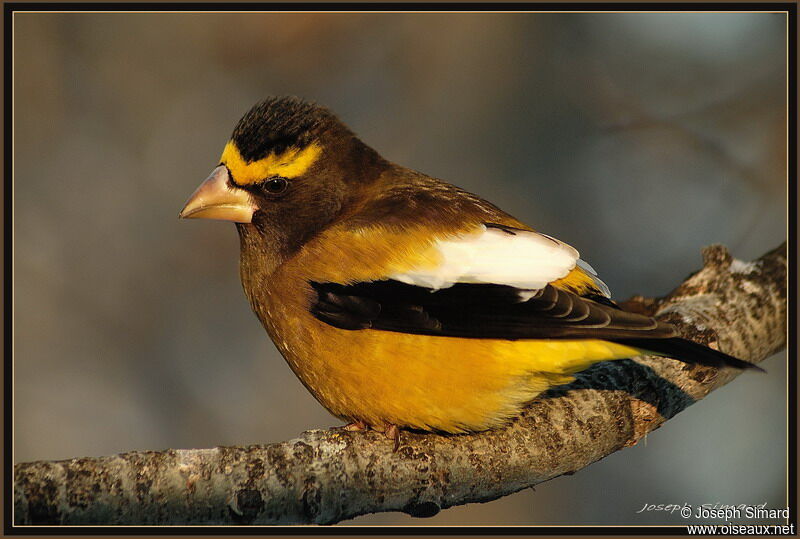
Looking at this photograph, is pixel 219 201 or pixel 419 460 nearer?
pixel 419 460

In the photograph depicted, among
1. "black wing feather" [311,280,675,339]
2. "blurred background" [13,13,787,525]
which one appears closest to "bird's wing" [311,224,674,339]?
"black wing feather" [311,280,675,339]

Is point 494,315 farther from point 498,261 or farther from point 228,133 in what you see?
point 228,133

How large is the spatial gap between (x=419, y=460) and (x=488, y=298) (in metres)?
0.96

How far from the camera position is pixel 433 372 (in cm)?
401

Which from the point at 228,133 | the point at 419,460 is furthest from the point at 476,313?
the point at 228,133

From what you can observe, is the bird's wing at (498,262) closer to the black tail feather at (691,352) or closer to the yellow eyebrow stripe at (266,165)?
the black tail feather at (691,352)

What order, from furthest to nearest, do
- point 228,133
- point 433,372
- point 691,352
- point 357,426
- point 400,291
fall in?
point 228,133 → point 357,426 → point 400,291 → point 433,372 → point 691,352

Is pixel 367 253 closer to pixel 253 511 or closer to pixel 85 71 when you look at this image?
pixel 253 511

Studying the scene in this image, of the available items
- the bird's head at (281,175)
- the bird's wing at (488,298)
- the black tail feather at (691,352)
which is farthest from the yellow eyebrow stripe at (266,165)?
the black tail feather at (691,352)

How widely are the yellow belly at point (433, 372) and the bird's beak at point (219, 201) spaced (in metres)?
0.79

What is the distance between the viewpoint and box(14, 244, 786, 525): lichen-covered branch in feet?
10.7

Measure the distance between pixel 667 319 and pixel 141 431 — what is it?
482 cm

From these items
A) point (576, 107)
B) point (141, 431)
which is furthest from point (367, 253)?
point (576, 107)

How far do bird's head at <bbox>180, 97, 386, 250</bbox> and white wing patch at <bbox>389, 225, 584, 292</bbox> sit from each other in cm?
82
